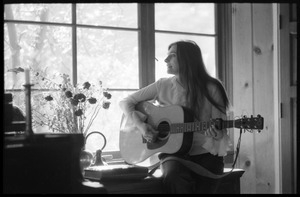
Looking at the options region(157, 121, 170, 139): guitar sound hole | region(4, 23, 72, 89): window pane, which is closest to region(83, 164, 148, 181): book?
region(157, 121, 170, 139): guitar sound hole

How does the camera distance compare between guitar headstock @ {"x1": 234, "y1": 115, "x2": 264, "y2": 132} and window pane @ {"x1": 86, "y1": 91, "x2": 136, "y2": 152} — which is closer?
guitar headstock @ {"x1": 234, "y1": 115, "x2": 264, "y2": 132}

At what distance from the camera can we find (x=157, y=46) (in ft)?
10.9

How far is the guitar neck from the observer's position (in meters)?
2.42

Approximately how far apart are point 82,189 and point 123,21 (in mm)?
1532

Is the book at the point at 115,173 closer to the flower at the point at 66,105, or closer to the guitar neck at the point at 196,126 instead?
the guitar neck at the point at 196,126

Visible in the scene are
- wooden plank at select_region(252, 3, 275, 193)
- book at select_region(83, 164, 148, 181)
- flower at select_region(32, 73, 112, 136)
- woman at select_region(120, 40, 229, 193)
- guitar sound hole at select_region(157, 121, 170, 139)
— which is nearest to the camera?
book at select_region(83, 164, 148, 181)

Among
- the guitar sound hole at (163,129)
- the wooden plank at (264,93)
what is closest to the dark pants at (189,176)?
the guitar sound hole at (163,129)

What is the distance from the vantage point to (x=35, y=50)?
2902 mm

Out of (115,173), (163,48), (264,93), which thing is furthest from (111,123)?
(264,93)

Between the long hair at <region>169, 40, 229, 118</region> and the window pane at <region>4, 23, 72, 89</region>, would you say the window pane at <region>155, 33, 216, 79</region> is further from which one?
the window pane at <region>4, 23, 72, 89</region>

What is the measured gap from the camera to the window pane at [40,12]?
2.87 meters

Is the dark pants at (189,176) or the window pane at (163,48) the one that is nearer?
the dark pants at (189,176)

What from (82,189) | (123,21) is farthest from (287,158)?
(82,189)

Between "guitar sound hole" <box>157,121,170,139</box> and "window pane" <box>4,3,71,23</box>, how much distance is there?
35.0 inches
